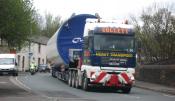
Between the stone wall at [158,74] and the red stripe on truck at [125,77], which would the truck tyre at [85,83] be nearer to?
the red stripe on truck at [125,77]

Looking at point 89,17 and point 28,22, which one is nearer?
point 28,22

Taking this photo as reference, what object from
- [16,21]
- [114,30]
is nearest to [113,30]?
[114,30]

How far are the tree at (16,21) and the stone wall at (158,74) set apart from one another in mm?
13696

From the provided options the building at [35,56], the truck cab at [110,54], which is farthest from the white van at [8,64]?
the building at [35,56]

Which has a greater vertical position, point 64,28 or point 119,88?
point 64,28

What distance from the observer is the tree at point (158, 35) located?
49.9m

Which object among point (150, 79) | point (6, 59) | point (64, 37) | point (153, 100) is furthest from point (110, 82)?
point (6, 59)

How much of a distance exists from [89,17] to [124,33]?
524 cm

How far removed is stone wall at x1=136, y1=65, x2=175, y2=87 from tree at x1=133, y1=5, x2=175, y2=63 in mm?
2721

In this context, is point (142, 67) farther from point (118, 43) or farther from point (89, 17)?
point (118, 43)

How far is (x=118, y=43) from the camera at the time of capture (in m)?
29.7

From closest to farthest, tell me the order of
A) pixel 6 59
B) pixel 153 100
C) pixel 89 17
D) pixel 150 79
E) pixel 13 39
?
pixel 153 100
pixel 13 39
pixel 89 17
pixel 150 79
pixel 6 59

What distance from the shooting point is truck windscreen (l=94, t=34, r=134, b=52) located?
2950cm

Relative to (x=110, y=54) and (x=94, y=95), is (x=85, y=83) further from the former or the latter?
(x=94, y=95)
